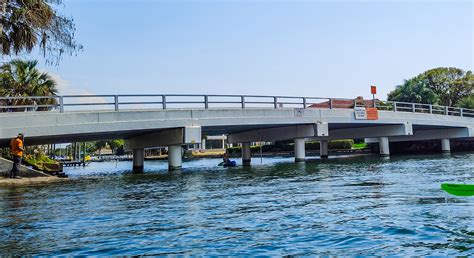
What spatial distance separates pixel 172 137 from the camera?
91.5ft

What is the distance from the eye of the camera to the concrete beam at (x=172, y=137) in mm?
26706

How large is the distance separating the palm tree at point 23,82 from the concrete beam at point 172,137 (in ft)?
34.4

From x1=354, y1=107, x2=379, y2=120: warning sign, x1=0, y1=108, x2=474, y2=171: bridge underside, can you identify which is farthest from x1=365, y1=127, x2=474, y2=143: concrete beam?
x1=354, y1=107, x2=379, y2=120: warning sign

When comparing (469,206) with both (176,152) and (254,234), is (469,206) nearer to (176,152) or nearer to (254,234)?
(254,234)

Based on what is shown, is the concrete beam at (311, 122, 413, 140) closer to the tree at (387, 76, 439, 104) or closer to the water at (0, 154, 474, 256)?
the tree at (387, 76, 439, 104)

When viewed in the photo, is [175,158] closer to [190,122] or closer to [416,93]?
[190,122]

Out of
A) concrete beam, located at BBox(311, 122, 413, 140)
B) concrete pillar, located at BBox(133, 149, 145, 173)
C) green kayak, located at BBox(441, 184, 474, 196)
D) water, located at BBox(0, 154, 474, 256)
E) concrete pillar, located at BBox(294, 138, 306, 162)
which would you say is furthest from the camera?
concrete beam, located at BBox(311, 122, 413, 140)

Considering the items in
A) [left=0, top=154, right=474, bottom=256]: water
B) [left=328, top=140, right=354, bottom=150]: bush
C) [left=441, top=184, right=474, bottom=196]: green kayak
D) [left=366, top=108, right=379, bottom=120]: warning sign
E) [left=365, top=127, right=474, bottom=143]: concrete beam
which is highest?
[left=366, top=108, right=379, bottom=120]: warning sign

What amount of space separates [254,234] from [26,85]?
37020mm

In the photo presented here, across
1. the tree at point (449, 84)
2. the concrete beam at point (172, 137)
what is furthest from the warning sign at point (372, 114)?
the tree at point (449, 84)

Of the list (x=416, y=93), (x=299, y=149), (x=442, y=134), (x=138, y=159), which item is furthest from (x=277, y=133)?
(x=416, y=93)

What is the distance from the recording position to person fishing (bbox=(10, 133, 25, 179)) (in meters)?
19.4

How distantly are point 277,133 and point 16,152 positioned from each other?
22576 millimetres

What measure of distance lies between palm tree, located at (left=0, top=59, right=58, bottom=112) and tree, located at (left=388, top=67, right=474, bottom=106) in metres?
55.9
